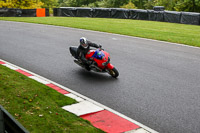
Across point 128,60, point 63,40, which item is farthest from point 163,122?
point 63,40

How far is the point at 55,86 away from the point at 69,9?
104 ft

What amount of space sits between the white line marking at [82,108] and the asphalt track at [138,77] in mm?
464

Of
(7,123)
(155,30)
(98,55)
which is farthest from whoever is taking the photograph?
(155,30)

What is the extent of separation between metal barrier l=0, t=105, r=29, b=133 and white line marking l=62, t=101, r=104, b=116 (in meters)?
2.30

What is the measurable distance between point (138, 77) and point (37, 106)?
407cm

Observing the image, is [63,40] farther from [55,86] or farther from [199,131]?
[199,131]

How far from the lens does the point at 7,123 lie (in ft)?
11.8

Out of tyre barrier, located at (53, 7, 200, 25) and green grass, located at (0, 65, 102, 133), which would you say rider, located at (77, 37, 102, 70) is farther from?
Answer: tyre barrier, located at (53, 7, 200, 25)

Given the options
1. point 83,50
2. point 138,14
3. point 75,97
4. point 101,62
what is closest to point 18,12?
point 138,14

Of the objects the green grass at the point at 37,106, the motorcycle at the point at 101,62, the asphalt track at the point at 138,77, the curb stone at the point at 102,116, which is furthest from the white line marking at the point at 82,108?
the motorcycle at the point at 101,62

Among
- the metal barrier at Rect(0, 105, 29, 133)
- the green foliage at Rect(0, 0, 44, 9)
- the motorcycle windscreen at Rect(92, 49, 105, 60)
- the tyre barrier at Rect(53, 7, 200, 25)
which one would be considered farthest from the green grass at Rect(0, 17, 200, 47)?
the green foliage at Rect(0, 0, 44, 9)

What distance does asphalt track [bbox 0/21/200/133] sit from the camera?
6.23 m

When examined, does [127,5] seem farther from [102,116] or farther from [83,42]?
[102,116]

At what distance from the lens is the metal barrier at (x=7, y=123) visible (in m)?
3.32
